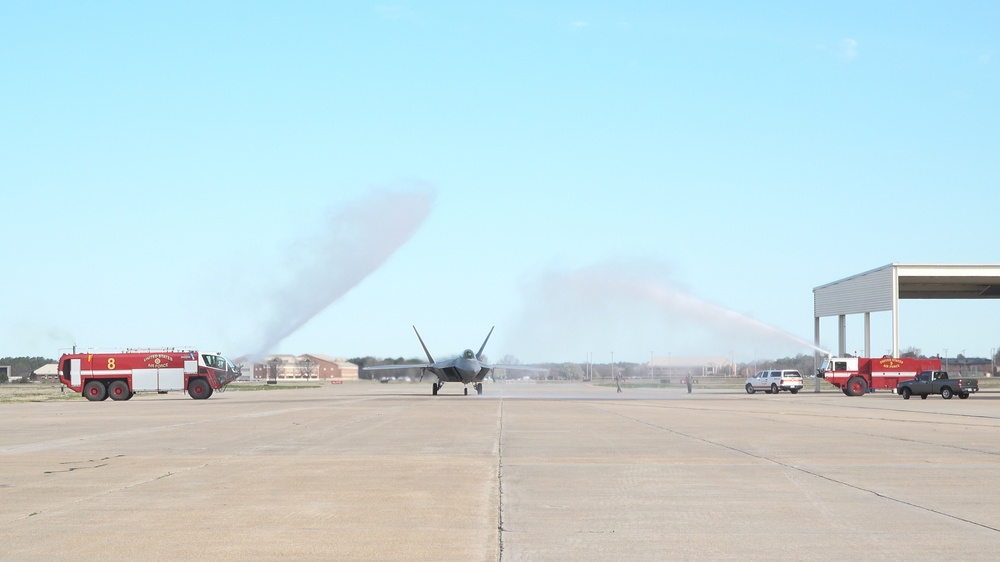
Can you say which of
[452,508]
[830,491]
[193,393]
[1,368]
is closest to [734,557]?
[452,508]

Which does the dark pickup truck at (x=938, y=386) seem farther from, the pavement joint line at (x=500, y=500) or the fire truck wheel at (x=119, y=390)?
the fire truck wheel at (x=119, y=390)

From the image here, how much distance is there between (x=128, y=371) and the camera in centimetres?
5644

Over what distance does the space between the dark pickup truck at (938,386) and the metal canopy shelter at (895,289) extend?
96.8 inches

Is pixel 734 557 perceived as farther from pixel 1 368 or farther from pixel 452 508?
pixel 1 368

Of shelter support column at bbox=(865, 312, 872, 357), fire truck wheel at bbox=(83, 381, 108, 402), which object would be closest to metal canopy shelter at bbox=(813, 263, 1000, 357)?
shelter support column at bbox=(865, 312, 872, 357)

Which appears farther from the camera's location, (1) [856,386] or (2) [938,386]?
(1) [856,386]

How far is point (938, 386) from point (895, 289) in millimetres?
6457

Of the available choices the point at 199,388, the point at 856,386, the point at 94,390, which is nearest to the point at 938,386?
the point at 856,386

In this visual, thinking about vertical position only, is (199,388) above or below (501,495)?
below

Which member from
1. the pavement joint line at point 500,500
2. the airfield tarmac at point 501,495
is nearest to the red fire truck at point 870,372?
the airfield tarmac at point 501,495

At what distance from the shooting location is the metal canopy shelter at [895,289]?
5938 centimetres

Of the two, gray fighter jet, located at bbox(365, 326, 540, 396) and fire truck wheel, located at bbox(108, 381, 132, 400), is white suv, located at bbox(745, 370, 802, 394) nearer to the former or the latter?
gray fighter jet, located at bbox(365, 326, 540, 396)

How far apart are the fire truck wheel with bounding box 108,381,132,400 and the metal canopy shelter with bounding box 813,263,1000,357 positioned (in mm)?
45830

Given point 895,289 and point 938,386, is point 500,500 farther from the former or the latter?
point 895,289
